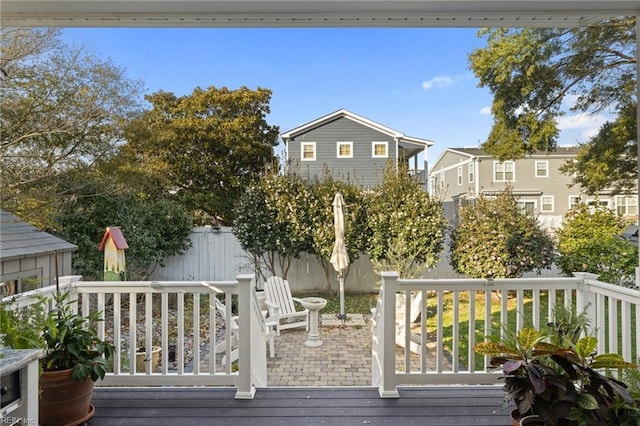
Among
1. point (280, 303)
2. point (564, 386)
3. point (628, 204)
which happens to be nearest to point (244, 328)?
point (564, 386)

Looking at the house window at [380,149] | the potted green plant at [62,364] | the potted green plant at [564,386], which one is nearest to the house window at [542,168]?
the house window at [380,149]

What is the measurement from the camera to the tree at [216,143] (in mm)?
8969

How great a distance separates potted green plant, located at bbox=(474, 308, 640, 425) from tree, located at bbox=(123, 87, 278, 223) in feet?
25.5

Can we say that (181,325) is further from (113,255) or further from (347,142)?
(347,142)

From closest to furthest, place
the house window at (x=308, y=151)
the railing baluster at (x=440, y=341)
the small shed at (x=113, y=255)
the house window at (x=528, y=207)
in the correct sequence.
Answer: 1. the railing baluster at (x=440, y=341)
2. the small shed at (x=113, y=255)
3. the house window at (x=528, y=207)
4. the house window at (x=308, y=151)

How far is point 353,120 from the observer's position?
10.3m

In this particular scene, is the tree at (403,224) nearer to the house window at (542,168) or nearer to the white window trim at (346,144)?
the house window at (542,168)

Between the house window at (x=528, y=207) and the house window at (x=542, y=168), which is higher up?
the house window at (x=542, y=168)

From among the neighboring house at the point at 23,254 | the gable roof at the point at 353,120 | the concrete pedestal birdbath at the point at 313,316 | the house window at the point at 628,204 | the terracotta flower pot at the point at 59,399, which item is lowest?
the concrete pedestal birdbath at the point at 313,316

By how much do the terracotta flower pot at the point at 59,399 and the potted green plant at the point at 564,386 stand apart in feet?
7.06

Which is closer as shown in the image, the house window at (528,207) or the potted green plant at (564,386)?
the potted green plant at (564,386)

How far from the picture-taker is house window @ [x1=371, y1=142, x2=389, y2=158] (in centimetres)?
1037

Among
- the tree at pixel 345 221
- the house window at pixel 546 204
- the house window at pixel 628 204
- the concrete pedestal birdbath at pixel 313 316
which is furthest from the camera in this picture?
the tree at pixel 345 221

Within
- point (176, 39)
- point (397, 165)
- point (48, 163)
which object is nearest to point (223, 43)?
point (176, 39)
